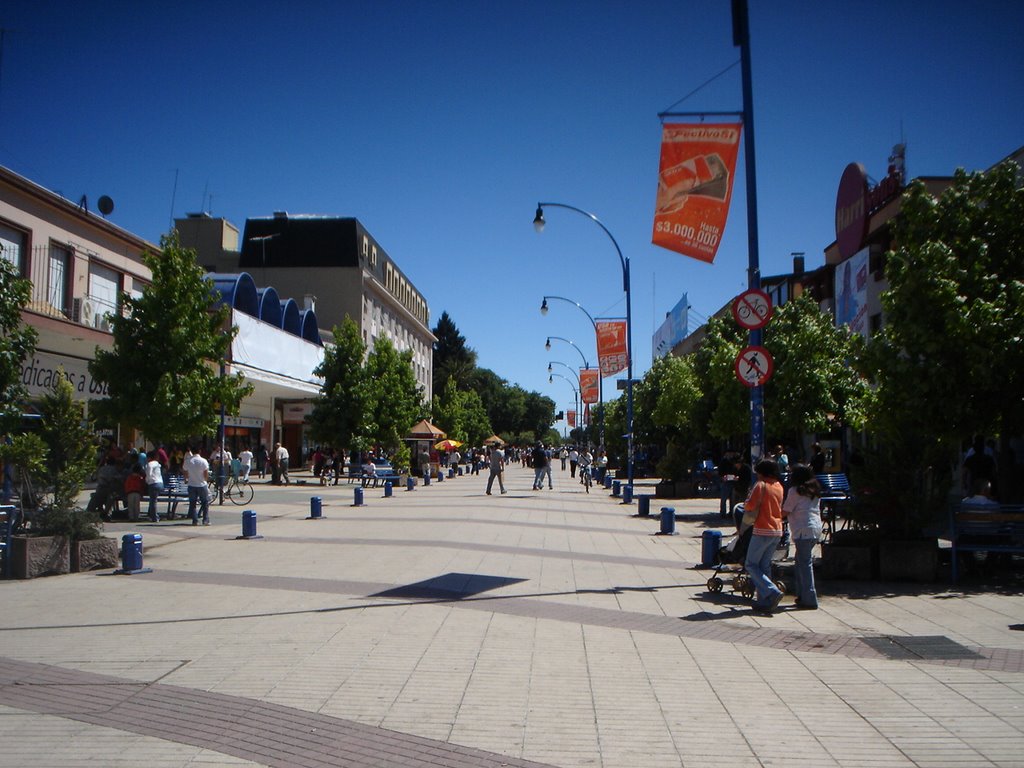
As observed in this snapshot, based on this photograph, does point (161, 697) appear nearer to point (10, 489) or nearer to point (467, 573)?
point (467, 573)

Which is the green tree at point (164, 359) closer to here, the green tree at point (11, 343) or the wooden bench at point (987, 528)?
the green tree at point (11, 343)

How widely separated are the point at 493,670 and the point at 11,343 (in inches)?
360

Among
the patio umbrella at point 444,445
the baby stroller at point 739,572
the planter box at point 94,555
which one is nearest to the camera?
the baby stroller at point 739,572

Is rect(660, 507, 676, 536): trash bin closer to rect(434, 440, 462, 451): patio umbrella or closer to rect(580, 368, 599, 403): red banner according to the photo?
→ rect(580, 368, 599, 403): red banner

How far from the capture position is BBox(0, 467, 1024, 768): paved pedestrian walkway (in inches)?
196

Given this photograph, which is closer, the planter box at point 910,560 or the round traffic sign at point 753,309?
the planter box at point 910,560

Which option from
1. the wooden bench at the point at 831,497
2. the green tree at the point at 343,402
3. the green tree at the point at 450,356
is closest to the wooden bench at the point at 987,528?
the wooden bench at the point at 831,497

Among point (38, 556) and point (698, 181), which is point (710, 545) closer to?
point (698, 181)

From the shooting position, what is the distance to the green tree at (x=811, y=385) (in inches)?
749

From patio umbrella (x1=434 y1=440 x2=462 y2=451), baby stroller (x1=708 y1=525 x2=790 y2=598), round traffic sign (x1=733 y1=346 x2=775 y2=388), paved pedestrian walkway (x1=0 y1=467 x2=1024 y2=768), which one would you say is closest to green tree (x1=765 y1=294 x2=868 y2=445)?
paved pedestrian walkway (x1=0 y1=467 x2=1024 y2=768)

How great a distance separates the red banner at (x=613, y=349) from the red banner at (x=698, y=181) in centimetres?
1860

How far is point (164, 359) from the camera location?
66.6 feet

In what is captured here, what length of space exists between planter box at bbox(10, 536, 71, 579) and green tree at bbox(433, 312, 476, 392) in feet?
290

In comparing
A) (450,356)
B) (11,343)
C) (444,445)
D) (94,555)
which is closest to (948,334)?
(94,555)
